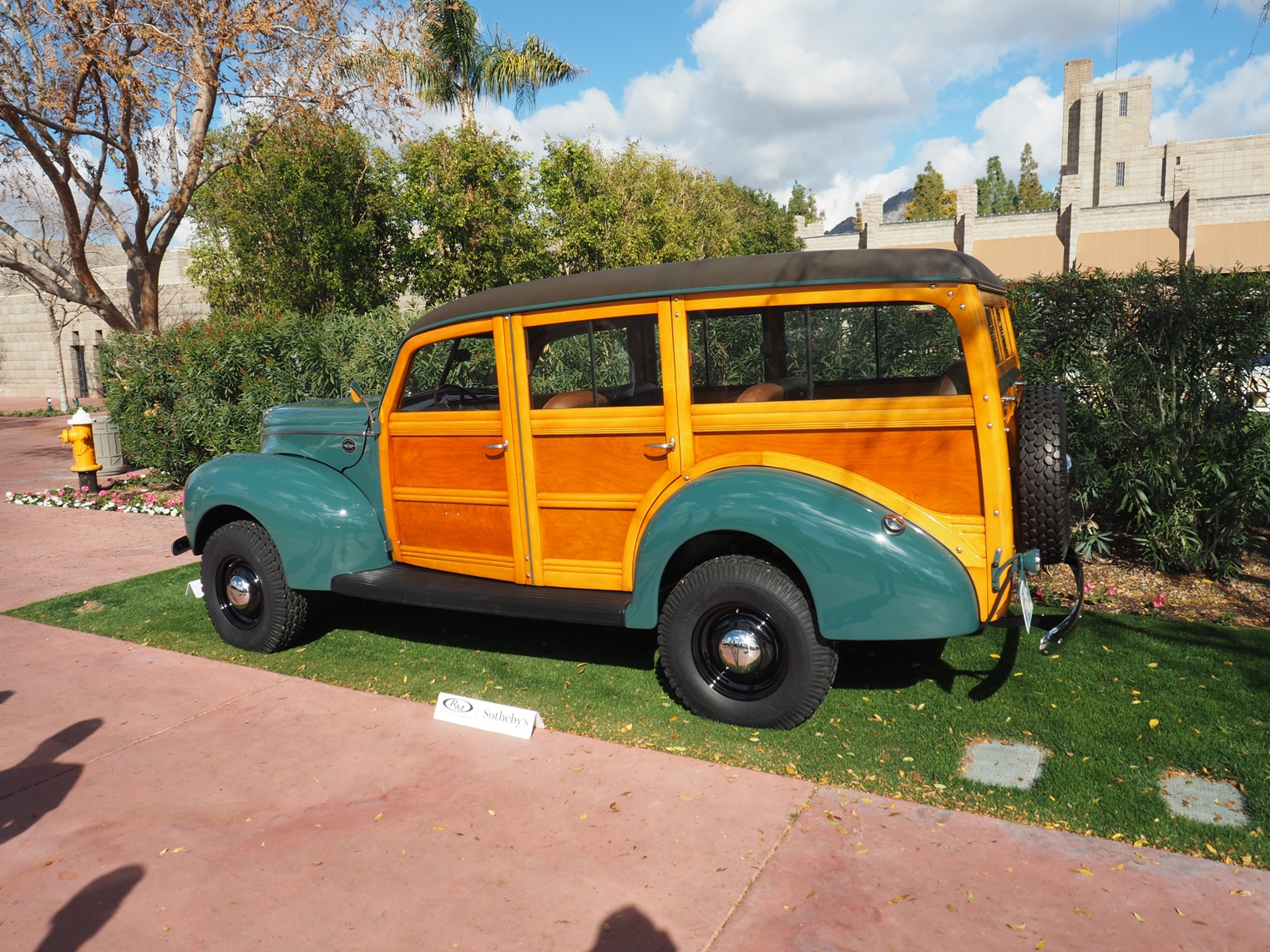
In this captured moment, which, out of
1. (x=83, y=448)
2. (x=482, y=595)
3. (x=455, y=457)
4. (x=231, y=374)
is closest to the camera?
(x=482, y=595)

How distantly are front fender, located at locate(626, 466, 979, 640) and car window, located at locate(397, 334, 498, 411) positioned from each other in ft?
4.77

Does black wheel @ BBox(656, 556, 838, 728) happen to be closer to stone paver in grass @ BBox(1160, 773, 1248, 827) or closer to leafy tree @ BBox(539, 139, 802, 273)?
stone paver in grass @ BBox(1160, 773, 1248, 827)

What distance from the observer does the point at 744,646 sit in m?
3.90

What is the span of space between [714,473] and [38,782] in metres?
3.30

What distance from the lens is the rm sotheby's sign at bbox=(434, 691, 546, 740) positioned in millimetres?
4141

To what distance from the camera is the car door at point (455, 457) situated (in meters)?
4.57

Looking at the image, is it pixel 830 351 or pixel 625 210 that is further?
pixel 625 210

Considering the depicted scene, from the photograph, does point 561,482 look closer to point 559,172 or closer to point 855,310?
point 855,310

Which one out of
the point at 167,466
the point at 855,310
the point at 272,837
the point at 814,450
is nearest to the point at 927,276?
the point at 855,310

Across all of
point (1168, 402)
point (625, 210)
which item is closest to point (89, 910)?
point (1168, 402)

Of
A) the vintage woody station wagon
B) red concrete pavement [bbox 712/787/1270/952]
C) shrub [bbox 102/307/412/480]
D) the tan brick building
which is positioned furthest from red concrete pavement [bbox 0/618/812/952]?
the tan brick building

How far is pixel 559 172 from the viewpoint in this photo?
57.3ft

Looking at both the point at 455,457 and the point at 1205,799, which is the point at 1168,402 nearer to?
the point at 1205,799

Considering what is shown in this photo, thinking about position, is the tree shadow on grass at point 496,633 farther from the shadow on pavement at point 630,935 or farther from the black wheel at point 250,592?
the shadow on pavement at point 630,935
